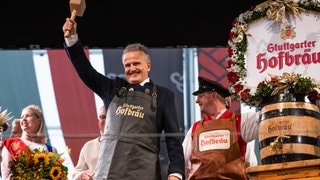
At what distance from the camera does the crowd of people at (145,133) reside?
3807 mm

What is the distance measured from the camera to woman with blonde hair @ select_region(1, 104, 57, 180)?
4.28m

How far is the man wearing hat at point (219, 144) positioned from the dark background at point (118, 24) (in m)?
2.17

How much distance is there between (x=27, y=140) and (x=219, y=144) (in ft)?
3.61

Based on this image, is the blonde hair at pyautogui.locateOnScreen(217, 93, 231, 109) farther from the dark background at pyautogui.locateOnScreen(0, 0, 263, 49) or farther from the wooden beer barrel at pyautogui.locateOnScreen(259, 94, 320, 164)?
the dark background at pyautogui.locateOnScreen(0, 0, 263, 49)

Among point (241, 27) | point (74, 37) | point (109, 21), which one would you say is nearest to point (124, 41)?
point (109, 21)

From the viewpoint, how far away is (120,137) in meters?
3.84

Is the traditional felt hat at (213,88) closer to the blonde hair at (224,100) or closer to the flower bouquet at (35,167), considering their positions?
the blonde hair at (224,100)

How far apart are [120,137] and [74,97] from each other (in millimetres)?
2635

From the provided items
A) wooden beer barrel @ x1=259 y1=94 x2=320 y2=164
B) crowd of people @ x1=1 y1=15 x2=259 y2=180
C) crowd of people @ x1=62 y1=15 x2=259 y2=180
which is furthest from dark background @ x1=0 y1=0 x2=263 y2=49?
wooden beer barrel @ x1=259 y1=94 x2=320 y2=164

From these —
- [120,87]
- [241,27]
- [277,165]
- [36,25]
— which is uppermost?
[36,25]

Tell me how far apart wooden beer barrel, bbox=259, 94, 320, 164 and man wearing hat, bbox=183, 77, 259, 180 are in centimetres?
28

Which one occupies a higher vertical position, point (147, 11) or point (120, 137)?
point (147, 11)

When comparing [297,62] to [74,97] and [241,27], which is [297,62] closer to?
[241,27]

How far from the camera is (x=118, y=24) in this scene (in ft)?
21.7
